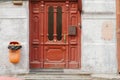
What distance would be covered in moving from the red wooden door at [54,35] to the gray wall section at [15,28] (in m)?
0.35

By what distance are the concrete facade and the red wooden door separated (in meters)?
0.34

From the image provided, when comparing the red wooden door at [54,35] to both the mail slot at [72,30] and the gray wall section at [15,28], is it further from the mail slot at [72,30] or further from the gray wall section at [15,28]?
the gray wall section at [15,28]

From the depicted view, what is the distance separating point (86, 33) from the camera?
1200cm

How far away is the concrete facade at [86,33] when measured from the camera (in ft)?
39.2

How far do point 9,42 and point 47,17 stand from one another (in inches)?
55.2

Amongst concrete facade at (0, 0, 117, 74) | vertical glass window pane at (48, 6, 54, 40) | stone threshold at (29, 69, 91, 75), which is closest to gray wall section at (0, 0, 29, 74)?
concrete facade at (0, 0, 117, 74)

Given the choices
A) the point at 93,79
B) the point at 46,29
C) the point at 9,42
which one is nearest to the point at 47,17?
the point at 46,29

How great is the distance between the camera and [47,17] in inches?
485

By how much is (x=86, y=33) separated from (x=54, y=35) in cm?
102

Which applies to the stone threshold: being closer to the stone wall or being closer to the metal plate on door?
the stone wall

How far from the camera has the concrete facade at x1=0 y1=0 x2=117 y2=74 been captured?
12.0 meters

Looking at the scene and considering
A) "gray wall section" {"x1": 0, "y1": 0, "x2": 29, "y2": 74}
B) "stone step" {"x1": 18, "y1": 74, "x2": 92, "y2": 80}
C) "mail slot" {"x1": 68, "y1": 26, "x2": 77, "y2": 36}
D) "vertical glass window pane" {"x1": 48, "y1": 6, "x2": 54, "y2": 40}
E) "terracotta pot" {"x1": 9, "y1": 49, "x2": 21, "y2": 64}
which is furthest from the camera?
"vertical glass window pane" {"x1": 48, "y1": 6, "x2": 54, "y2": 40}

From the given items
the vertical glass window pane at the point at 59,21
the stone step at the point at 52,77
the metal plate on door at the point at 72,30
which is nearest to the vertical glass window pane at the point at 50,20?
the vertical glass window pane at the point at 59,21

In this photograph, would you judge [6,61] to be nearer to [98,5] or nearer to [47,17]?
[47,17]
